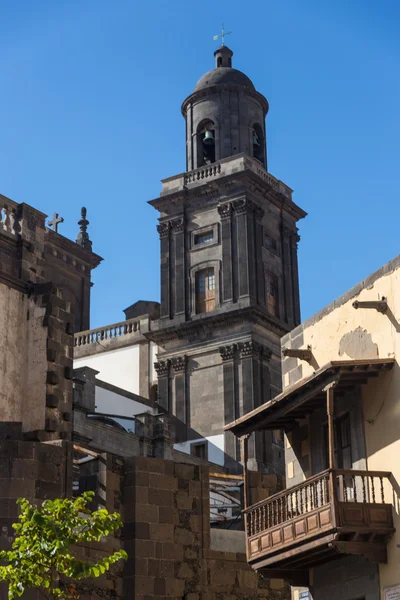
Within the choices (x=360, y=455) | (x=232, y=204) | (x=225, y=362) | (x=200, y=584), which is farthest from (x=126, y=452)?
(x=360, y=455)

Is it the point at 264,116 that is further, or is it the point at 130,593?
the point at 264,116

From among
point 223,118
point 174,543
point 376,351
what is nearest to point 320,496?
point 376,351

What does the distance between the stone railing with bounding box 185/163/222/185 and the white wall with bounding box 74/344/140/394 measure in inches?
300

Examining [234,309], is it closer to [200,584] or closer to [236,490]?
[236,490]

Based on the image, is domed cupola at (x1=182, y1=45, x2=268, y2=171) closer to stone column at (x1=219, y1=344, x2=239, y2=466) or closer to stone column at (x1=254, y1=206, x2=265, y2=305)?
stone column at (x1=254, y1=206, x2=265, y2=305)

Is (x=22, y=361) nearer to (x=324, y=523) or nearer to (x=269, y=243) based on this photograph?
(x=324, y=523)

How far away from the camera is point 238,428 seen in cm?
2353

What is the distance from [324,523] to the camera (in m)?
19.7

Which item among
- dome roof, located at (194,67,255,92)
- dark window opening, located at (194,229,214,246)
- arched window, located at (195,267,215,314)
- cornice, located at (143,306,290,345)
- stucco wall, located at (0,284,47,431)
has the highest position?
dome roof, located at (194,67,255,92)

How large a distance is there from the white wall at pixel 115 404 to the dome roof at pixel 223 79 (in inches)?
609

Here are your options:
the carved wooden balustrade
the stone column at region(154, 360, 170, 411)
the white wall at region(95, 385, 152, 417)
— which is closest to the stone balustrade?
the stone column at region(154, 360, 170, 411)

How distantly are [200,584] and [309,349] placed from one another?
5.03 m

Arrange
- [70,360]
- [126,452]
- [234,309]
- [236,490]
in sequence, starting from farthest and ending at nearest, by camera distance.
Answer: [234,309], [126,452], [236,490], [70,360]

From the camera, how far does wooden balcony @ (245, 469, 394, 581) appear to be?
64.2 feet
